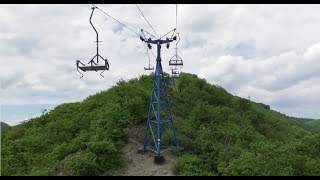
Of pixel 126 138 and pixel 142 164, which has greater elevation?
pixel 126 138

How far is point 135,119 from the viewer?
26.1 meters

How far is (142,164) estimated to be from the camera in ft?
71.3

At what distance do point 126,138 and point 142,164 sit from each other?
3.26 metres

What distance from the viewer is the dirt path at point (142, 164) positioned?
20562 millimetres

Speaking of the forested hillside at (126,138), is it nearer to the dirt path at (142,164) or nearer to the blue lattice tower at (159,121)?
the dirt path at (142,164)

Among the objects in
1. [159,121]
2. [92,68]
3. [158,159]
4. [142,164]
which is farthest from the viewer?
[142,164]

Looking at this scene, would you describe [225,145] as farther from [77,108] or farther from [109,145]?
[77,108]

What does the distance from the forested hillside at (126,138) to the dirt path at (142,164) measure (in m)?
0.48

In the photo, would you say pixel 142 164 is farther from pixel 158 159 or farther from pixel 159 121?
pixel 159 121

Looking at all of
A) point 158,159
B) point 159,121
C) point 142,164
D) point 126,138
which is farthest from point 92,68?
point 126,138

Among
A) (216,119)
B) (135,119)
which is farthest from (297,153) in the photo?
(135,119)

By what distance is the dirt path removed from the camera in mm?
20562

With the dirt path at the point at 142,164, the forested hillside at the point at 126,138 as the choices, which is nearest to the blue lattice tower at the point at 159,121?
the dirt path at the point at 142,164
